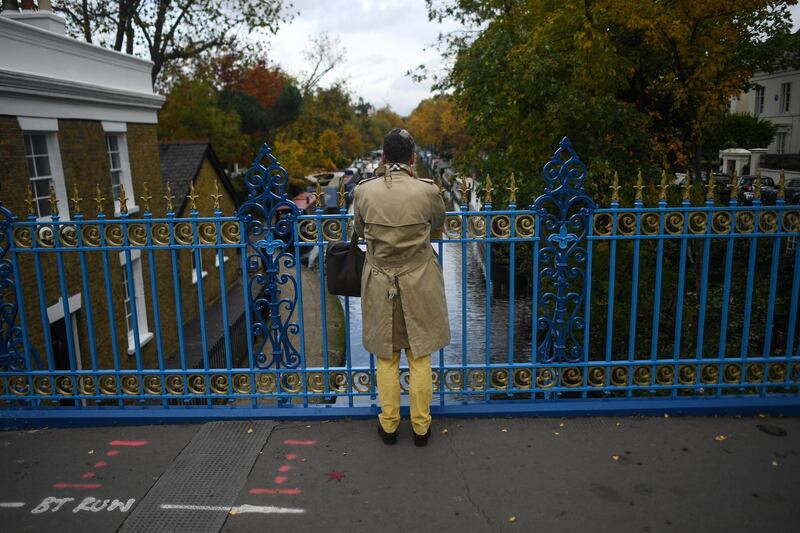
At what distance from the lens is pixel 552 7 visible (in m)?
12.5

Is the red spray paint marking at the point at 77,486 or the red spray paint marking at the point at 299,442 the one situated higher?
the red spray paint marking at the point at 299,442

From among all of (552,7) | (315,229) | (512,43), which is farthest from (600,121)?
(315,229)

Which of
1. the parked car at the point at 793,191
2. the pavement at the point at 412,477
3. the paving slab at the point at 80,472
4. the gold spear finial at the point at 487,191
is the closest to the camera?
the pavement at the point at 412,477

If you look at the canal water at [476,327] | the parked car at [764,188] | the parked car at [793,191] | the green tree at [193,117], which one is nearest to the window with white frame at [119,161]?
the canal water at [476,327]

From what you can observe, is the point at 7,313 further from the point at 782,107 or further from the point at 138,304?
the point at 782,107

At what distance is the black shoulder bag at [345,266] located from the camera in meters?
4.58

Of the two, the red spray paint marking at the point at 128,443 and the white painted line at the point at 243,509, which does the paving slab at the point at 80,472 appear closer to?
the red spray paint marking at the point at 128,443

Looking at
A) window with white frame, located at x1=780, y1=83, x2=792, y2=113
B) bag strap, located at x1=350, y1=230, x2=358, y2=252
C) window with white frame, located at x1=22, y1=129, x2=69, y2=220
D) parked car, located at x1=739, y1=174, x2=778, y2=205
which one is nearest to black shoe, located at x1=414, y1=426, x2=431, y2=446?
bag strap, located at x1=350, y1=230, x2=358, y2=252

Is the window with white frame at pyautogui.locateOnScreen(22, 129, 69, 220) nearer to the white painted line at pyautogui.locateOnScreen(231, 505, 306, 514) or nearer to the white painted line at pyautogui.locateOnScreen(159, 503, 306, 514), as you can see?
the white painted line at pyautogui.locateOnScreen(159, 503, 306, 514)

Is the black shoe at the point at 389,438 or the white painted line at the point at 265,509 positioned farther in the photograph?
the black shoe at the point at 389,438

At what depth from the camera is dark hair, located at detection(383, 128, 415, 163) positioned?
424cm

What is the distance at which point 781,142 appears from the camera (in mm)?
42625

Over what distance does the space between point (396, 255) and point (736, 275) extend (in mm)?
16188

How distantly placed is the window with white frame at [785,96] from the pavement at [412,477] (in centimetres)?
4463
